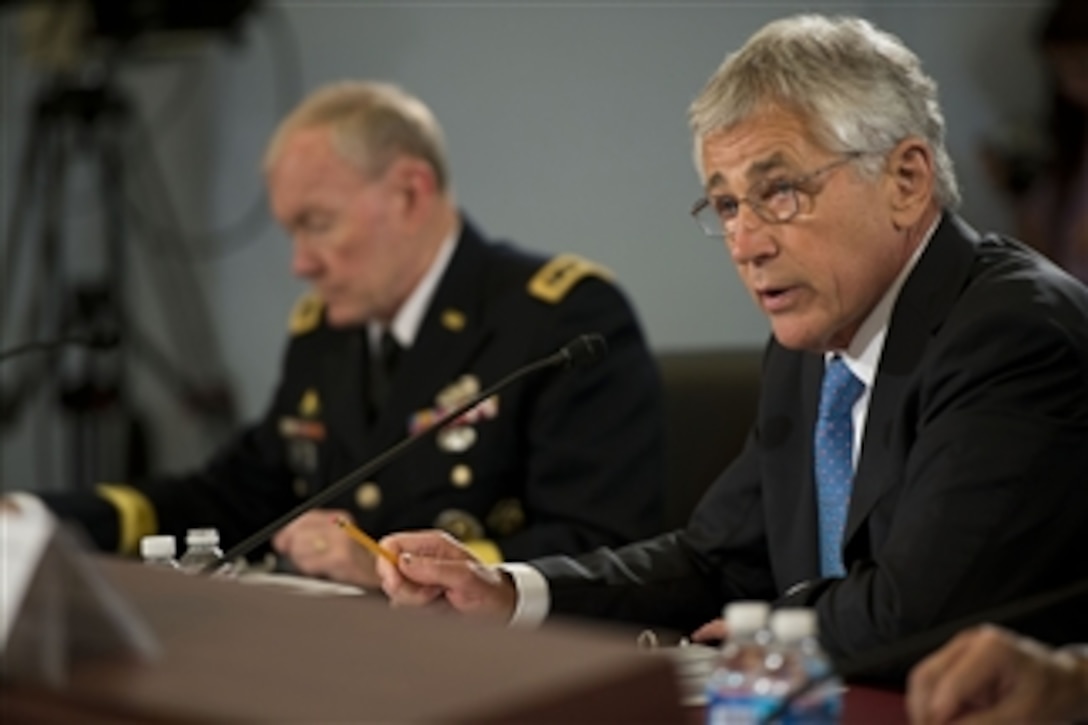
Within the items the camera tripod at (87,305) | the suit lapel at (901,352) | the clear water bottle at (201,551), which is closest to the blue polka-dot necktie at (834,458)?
the suit lapel at (901,352)

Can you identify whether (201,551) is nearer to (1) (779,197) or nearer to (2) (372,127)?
(1) (779,197)

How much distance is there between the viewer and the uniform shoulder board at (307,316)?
152 inches

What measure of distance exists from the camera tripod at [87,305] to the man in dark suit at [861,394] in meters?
3.41

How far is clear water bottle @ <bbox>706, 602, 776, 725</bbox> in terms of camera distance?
147 cm

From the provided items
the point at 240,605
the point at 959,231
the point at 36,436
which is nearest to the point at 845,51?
the point at 959,231

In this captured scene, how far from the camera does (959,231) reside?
93.1 inches

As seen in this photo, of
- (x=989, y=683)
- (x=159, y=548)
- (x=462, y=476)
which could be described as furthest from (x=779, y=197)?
(x=462, y=476)

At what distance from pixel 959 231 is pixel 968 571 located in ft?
1.62

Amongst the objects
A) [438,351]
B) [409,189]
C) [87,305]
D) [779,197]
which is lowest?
[87,305]

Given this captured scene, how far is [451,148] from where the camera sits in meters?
5.09

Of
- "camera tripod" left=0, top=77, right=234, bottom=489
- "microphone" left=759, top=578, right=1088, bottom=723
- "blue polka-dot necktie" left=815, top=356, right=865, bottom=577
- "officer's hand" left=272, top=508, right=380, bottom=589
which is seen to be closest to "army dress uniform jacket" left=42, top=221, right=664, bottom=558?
"officer's hand" left=272, top=508, right=380, bottom=589

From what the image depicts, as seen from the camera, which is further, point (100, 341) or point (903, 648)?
point (100, 341)

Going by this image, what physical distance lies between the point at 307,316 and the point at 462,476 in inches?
26.3

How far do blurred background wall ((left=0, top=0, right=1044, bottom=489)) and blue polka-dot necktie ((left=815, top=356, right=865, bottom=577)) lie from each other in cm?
216
